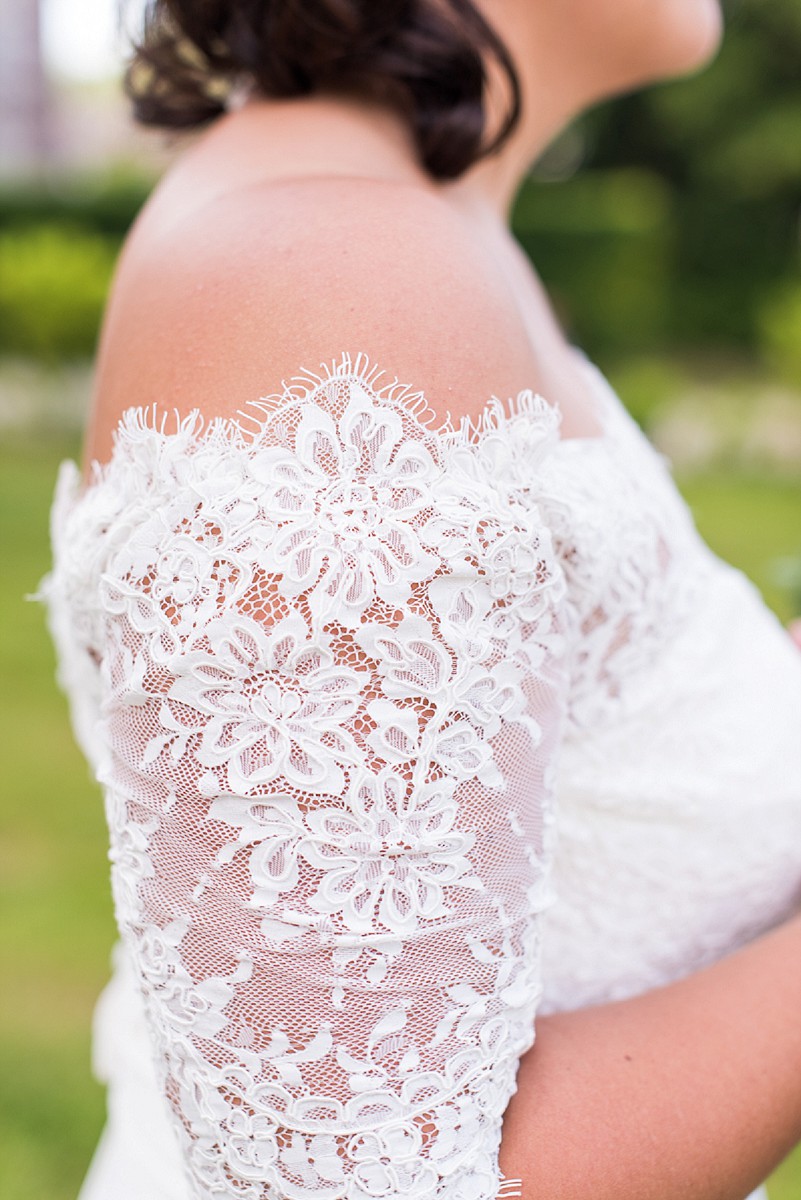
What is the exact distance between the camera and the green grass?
3242 mm

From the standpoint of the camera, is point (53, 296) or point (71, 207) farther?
point (71, 207)

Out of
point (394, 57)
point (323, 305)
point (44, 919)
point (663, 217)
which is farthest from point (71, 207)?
point (323, 305)

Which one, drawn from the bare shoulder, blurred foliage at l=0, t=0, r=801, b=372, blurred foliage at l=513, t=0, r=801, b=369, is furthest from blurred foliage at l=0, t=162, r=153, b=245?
the bare shoulder

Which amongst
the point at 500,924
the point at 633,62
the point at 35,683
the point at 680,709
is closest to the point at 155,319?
the point at 500,924

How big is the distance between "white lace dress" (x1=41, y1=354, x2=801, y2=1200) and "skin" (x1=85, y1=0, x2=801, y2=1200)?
39 mm

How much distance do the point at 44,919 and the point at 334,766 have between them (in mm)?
3821

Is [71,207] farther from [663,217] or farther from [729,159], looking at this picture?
[729,159]

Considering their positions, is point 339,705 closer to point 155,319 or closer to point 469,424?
point 469,424

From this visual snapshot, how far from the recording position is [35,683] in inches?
249

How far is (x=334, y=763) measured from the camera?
2.74 ft

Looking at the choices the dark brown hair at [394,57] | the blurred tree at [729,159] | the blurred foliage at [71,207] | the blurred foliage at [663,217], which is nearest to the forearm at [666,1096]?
the dark brown hair at [394,57]

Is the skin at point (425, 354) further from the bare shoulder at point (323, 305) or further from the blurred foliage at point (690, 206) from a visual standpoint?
the blurred foliage at point (690, 206)

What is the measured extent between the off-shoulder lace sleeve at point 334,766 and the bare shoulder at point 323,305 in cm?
3

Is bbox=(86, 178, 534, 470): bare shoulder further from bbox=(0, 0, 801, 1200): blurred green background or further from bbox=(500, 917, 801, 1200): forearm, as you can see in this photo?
bbox=(0, 0, 801, 1200): blurred green background
